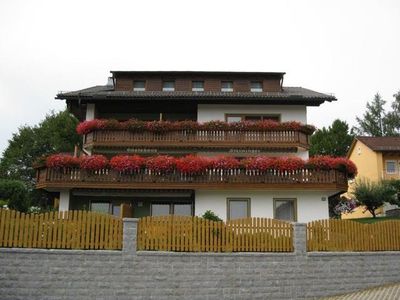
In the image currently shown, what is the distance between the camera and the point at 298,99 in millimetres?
24719

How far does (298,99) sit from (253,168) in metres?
5.17

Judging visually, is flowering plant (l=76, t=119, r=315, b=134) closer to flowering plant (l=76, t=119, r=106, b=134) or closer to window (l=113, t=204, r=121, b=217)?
flowering plant (l=76, t=119, r=106, b=134)

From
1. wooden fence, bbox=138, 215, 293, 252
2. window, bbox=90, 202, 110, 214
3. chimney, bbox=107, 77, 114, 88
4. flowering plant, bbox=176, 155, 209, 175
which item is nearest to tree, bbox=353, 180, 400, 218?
flowering plant, bbox=176, 155, 209, 175

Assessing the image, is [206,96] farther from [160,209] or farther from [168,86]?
[160,209]

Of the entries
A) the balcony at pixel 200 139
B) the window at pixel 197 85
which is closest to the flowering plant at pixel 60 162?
the balcony at pixel 200 139

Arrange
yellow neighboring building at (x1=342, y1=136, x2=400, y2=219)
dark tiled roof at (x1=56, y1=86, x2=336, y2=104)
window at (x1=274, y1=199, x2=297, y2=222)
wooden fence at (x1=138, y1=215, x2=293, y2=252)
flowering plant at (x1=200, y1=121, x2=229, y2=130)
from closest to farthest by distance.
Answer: wooden fence at (x1=138, y1=215, x2=293, y2=252) < window at (x1=274, y1=199, x2=297, y2=222) < flowering plant at (x1=200, y1=121, x2=229, y2=130) < dark tiled roof at (x1=56, y1=86, x2=336, y2=104) < yellow neighboring building at (x1=342, y1=136, x2=400, y2=219)

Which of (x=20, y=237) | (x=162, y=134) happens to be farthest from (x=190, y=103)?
(x=20, y=237)

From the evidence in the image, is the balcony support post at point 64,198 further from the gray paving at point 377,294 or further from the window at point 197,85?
the gray paving at point 377,294

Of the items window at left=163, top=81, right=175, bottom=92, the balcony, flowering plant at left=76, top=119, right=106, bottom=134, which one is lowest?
the balcony

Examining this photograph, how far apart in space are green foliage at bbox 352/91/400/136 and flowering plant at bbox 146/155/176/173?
140 feet

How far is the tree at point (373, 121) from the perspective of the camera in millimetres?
58281

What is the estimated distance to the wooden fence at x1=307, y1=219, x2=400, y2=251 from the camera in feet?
51.7

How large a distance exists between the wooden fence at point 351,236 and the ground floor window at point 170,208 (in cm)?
829

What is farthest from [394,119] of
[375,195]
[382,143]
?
[375,195]
